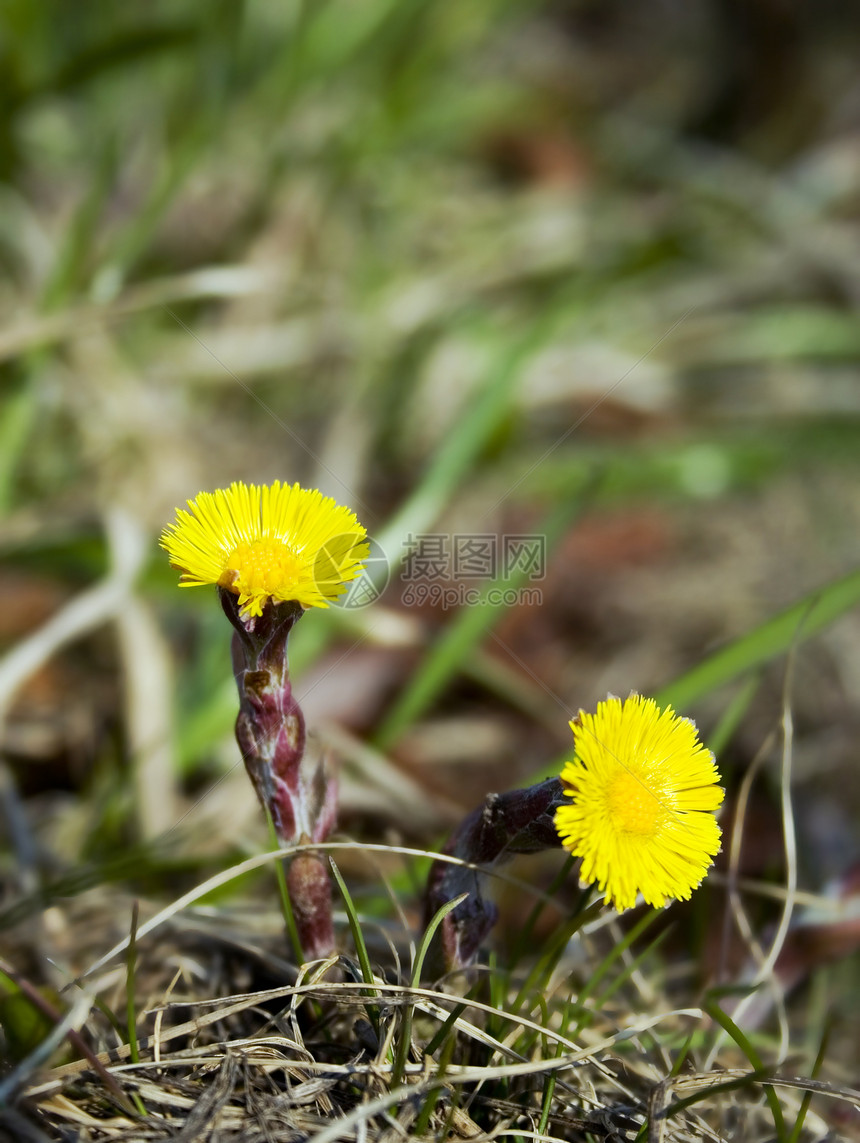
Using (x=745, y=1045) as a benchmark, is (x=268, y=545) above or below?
above

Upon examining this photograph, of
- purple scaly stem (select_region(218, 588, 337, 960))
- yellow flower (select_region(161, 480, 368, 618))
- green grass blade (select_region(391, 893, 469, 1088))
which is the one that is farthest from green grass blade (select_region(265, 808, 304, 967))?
yellow flower (select_region(161, 480, 368, 618))

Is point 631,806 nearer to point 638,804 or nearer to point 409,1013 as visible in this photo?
point 638,804

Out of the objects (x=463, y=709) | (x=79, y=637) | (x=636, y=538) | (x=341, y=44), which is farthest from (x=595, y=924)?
(x=341, y=44)

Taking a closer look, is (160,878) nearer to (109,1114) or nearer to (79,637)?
(109,1114)

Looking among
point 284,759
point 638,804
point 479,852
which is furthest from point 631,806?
point 284,759

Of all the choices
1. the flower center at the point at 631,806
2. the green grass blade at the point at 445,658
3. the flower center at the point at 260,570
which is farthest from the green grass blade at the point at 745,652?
the flower center at the point at 260,570

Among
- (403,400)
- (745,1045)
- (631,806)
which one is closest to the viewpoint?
(631,806)

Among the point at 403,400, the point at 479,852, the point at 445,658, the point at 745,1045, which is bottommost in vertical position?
the point at 745,1045
